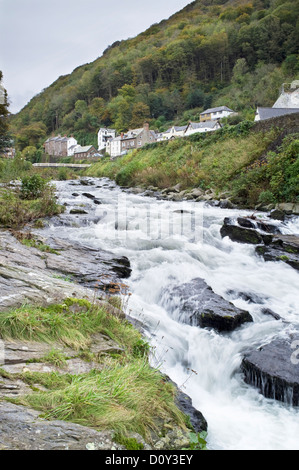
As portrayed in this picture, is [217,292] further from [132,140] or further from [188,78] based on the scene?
[188,78]

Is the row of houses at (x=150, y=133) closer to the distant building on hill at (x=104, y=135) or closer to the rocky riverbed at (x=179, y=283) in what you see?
the distant building on hill at (x=104, y=135)

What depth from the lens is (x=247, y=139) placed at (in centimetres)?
2173

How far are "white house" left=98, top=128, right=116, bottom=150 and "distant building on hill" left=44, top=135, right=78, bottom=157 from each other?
10840mm

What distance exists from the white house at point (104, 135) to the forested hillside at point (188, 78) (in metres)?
2.74

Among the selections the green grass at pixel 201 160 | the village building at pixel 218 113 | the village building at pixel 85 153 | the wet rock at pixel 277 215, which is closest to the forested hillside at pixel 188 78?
the village building at pixel 218 113

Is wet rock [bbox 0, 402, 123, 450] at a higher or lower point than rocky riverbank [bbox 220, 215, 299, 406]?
higher

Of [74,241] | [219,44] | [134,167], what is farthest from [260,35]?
[74,241]

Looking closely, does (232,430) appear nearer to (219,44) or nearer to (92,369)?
(92,369)

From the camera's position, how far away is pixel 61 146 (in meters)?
103

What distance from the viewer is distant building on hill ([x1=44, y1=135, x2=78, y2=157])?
101750mm

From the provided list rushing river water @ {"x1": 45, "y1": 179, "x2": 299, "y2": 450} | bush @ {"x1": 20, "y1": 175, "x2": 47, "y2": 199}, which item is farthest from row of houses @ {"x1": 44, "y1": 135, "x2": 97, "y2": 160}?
rushing river water @ {"x1": 45, "y1": 179, "x2": 299, "y2": 450}

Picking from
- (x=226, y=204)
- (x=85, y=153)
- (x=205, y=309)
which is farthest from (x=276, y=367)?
(x=85, y=153)

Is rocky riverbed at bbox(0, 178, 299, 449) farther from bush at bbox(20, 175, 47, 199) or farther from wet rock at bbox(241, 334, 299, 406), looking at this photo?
bush at bbox(20, 175, 47, 199)

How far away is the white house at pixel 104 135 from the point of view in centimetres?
9769
